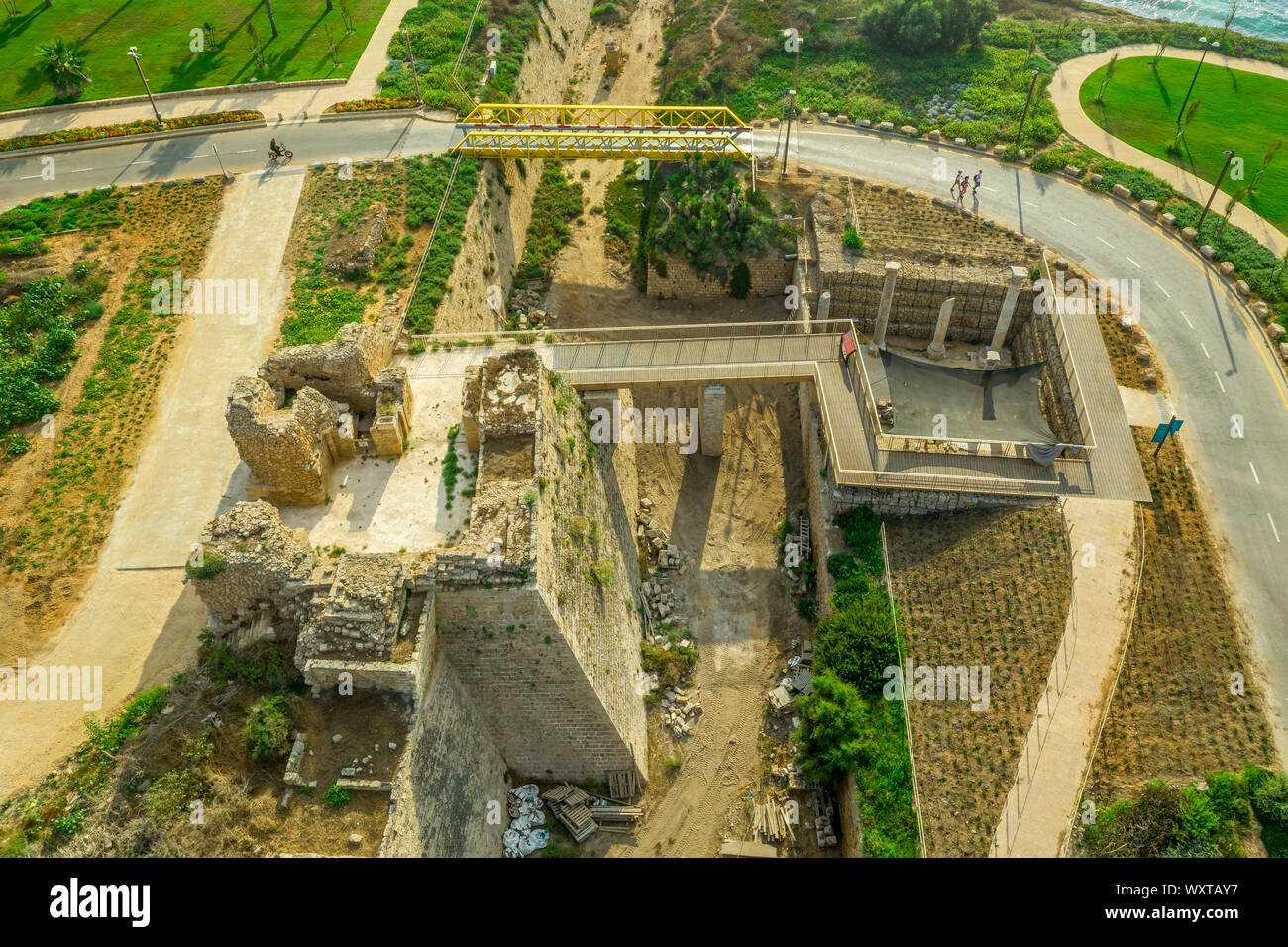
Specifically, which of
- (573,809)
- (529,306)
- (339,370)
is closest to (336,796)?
(573,809)

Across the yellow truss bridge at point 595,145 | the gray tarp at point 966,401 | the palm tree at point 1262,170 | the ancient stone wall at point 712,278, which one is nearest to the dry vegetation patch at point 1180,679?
the gray tarp at point 966,401

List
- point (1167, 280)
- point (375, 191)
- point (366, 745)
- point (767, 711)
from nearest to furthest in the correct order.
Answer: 1. point (366, 745)
2. point (767, 711)
3. point (1167, 280)
4. point (375, 191)

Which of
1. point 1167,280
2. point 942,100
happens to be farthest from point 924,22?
point 1167,280

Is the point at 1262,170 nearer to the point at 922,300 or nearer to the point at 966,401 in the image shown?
the point at 922,300

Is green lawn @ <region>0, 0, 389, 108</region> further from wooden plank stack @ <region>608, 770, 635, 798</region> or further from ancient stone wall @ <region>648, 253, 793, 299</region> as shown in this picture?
wooden plank stack @ <region>608, 770, 635, 798</region>

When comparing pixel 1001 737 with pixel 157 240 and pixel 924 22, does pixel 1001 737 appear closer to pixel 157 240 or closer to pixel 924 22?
pixel 157 240

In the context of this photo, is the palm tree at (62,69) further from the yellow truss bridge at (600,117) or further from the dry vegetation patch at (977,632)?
the dry vegetation patch at (977,632)
